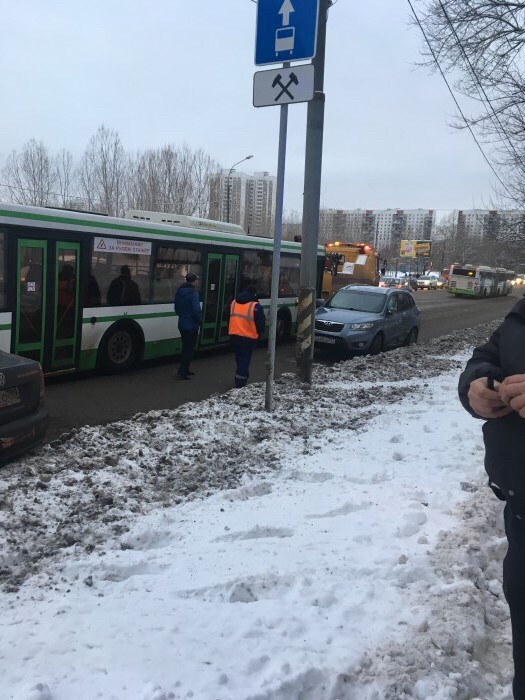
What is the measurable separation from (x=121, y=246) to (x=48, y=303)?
1746 millimetres

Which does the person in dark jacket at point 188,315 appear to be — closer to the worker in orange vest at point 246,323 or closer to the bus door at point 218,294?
the worker in orange vest at point 246,323

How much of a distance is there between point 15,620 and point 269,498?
201cm

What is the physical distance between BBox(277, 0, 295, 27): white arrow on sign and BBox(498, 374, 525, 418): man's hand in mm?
5249

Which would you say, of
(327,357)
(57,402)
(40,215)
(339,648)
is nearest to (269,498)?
(339,648)

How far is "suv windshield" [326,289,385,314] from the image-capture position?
13633mm

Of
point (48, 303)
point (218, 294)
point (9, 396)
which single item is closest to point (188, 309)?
point (48, 303)

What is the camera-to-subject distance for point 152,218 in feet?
39.8

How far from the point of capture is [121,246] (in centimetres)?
948

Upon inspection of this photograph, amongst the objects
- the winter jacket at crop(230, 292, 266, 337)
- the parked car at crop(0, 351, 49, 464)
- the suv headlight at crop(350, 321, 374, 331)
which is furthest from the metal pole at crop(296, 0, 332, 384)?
the suv headlight at crop(350, 321, 374, 331)

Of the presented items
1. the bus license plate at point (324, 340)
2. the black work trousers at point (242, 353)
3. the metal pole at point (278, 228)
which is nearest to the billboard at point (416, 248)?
the bus license plate at point (324, 340)

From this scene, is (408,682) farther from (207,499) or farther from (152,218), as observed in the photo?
(152,218)

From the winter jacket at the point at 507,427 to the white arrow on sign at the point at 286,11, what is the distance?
16.1 ft

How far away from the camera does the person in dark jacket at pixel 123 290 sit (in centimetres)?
948

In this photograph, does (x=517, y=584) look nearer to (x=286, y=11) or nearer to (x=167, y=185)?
(x=286, y=11)
